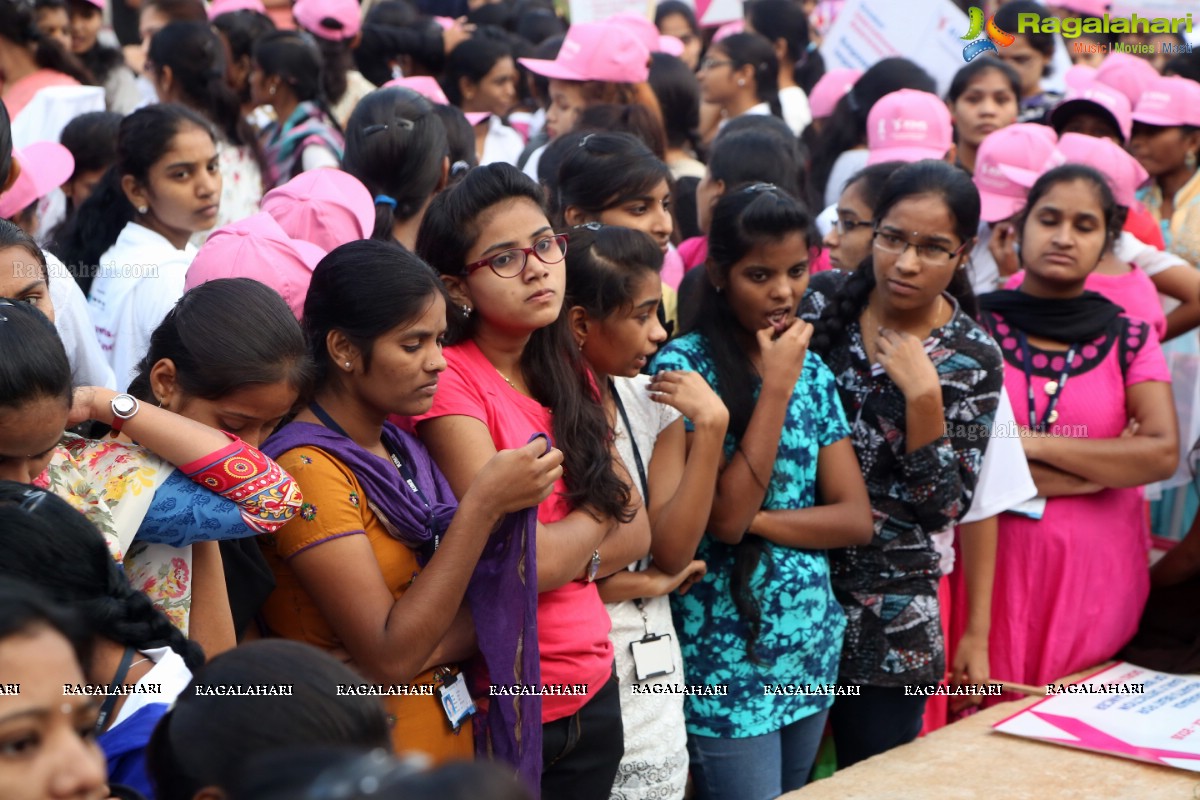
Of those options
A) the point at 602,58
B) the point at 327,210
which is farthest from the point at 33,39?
the point at 327,210

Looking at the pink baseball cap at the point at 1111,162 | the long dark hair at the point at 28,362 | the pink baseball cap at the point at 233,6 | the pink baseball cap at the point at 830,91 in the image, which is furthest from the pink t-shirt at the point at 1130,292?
the pink baseball cap at the point at 233,6

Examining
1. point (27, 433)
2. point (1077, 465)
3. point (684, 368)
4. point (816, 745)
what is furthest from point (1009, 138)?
point (27, 433)

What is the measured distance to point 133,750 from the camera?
1.60 meters

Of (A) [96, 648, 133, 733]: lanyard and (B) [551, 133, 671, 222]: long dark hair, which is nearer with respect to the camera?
(A) [96, 648, 133, 733]: lanyard

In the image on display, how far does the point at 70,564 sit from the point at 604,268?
4.48 ft

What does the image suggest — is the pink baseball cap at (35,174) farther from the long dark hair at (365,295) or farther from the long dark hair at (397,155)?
the long dark hair at (365,295)

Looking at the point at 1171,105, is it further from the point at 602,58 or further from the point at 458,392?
the point at 458,392

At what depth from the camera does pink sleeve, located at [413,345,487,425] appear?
7.76 ft

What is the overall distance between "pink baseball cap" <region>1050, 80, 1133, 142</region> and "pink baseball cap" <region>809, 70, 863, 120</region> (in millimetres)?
900

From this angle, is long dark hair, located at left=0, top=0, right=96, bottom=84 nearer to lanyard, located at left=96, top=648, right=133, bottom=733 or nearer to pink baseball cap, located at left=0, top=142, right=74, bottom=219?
pink baseball cap, located at left=0, top=142, right=74, bottom=219

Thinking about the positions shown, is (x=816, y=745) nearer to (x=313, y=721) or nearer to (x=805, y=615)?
(x=805, y=615)

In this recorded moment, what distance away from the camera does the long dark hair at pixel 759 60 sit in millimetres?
6113

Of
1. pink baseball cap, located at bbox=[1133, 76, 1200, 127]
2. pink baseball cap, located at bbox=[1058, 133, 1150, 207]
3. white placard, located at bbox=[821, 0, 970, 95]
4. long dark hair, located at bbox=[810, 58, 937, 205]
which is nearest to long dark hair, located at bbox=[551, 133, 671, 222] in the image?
pink baseball cap, located at bbox=[1058, 133, 1150, 207]

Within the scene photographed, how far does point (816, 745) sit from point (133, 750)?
1786 mm
